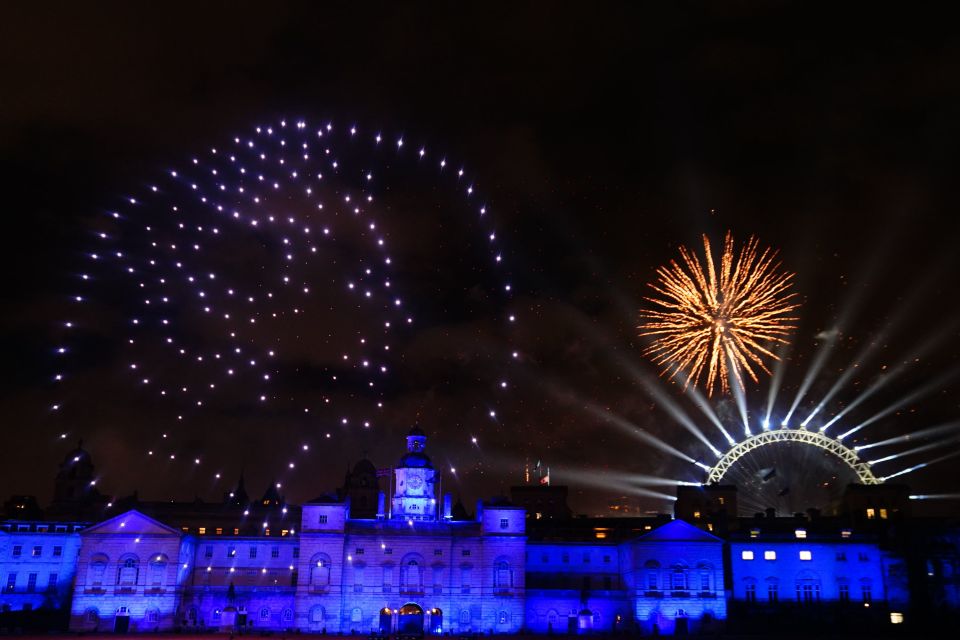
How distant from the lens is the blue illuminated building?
Result: 65.4 m

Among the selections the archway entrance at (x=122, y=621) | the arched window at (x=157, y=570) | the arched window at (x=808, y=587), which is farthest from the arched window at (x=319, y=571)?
the arched window at (x=808, y=587)

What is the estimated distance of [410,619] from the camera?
66.2m

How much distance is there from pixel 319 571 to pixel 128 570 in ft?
45.4

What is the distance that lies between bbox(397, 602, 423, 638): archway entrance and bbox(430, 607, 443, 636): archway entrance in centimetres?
82

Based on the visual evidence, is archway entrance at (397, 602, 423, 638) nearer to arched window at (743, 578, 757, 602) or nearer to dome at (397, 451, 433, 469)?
dome at (397, 451, 433, 469)

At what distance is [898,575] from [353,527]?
1663 inches

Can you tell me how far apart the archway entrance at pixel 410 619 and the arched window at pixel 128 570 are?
19.5 m

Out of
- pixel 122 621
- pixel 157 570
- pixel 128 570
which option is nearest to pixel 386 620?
pixel 157 570

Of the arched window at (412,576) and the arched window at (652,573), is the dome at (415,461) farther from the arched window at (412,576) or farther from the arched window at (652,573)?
the arched window at (652,573)

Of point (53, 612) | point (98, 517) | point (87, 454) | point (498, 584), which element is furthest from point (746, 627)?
point (87, 454)

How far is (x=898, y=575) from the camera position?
68688 millimetres

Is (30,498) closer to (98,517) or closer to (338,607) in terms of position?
(98,517)

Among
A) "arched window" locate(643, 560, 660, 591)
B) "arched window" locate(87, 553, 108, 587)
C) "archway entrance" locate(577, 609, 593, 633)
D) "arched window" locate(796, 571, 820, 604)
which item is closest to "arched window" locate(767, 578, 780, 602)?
"arched window" locate(796, 571, 820, 604)

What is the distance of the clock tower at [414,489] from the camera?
236 feet
